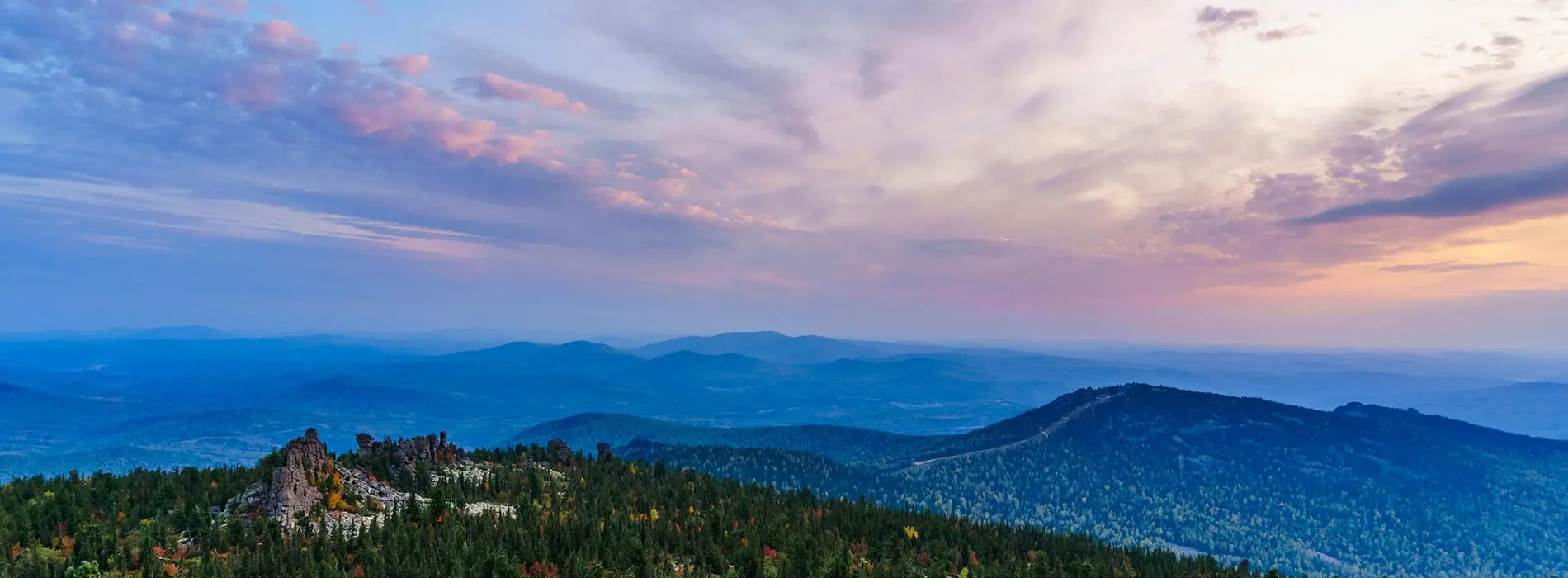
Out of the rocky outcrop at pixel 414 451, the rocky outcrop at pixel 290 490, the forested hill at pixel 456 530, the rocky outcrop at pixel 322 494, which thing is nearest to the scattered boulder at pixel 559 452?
the forested hill at pixel 456 530

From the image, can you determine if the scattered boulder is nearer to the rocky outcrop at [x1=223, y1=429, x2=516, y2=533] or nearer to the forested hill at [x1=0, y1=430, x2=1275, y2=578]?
the forested hill at [x1=0, y1=430, x2=1275, y2=578]

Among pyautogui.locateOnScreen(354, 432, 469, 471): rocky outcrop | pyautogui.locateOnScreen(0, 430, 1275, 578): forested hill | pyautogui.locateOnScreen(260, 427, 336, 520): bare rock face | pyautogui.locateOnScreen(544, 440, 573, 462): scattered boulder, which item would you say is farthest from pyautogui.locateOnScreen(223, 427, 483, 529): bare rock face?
pyautogui.locateOnScreen(544, 440, 573, 462): scattered boulder

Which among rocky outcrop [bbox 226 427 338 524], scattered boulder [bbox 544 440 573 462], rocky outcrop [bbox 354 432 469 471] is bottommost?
scattered boulder [bbox 544 440 573 462]

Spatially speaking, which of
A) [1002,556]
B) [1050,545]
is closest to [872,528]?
[1002,556]

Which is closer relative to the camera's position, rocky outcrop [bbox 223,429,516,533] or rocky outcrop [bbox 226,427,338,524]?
rocky outcrop [bbox 226,427,338,524]

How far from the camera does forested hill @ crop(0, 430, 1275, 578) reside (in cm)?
6838

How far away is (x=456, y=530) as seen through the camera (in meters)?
79.8

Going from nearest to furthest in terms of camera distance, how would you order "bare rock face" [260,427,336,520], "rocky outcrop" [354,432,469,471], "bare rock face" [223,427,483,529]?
"bare rock face" [260,427,336,520] < "bare rock face" [223,427,483,529] < "rocky outcrop" [354,432,469,471]

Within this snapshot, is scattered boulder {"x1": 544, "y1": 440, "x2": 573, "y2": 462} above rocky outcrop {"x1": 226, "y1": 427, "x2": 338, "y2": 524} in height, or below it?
below

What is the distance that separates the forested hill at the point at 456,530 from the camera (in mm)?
68375

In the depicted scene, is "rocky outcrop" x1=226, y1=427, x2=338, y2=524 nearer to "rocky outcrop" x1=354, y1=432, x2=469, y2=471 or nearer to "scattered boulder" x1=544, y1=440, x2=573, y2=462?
"rocky outcrop" x1=354, y1=432, x2=469, y2=471

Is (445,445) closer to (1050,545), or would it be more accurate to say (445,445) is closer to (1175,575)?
(1050,545)

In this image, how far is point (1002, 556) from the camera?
112 m

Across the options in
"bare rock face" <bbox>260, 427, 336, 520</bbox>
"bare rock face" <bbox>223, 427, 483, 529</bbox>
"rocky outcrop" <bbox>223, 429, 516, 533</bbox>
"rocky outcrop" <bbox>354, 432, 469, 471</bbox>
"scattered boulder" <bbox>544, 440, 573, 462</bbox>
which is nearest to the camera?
"bare rock face" <bbox>260, 427, 336, 520</bbox>
